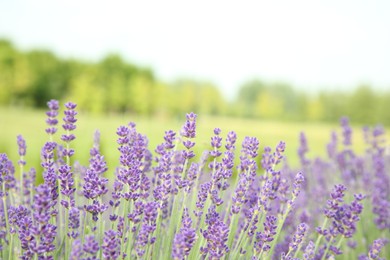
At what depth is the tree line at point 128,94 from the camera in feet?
134

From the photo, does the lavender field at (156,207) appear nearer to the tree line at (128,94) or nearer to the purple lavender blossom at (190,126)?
the purple lavender blossom at (190,126)

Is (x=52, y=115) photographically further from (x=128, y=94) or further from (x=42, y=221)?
(x=128, y=94)

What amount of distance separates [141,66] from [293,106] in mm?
21625

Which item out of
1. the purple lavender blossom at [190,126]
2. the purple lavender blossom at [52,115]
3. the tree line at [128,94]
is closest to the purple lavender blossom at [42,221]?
the purple lavender blossom at [190,126]

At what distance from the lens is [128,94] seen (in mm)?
45688

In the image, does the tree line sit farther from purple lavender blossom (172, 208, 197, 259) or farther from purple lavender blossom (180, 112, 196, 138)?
purple lavender blossom (172, 208, 197, 259)

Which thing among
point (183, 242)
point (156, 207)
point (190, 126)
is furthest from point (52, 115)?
point (183, 242)

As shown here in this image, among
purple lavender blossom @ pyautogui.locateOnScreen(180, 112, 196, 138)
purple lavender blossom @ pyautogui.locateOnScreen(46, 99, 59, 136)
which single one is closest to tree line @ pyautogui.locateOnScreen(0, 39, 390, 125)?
purple lavender blossom @ pyautogui.locateOnScreen(46, 99, 59, 136)

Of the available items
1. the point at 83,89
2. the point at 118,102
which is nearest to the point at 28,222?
the point at 83,89

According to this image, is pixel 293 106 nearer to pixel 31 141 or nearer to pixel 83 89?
pixel 83 89

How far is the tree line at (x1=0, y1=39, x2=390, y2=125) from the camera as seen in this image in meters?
40.8

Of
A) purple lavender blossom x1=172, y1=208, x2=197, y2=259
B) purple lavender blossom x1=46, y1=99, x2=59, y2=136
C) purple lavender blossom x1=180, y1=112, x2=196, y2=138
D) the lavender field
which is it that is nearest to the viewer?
purple lavender blossom x1=172, y1=208, x2=197, y2=259

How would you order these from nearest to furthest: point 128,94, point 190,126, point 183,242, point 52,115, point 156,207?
point 183,242 < point 156,207 < point 190,126 < point 52,115 < point 128,94

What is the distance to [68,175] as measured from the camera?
207cm
